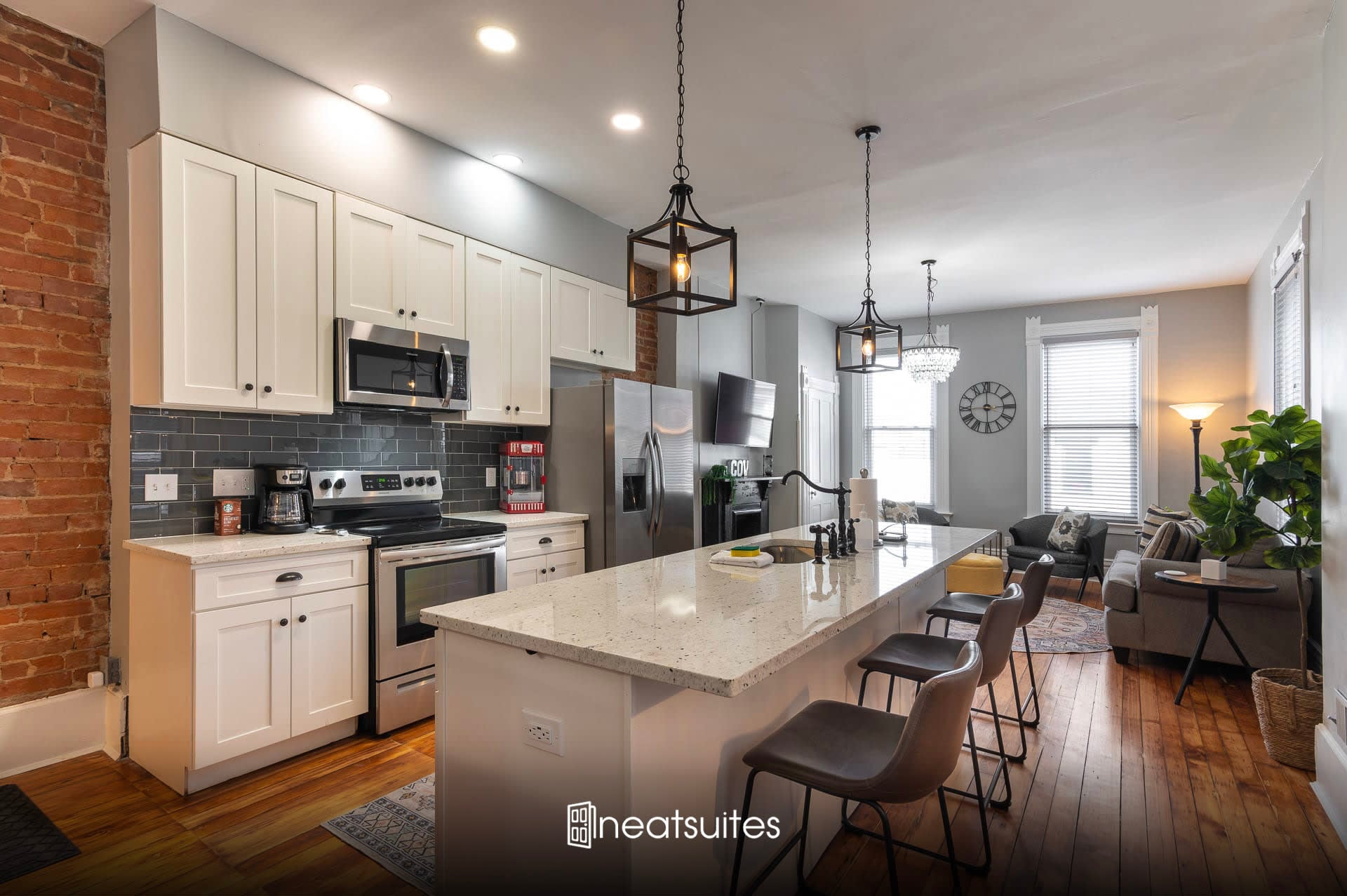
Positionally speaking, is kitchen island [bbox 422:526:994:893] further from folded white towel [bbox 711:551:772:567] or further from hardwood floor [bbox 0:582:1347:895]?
hardwood floor [bbox 0:582:1347:895]

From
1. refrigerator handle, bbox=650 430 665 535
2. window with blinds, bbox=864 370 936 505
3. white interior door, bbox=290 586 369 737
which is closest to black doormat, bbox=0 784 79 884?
white interior door, bbox=290 586 369 737

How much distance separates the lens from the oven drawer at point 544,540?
3707mm

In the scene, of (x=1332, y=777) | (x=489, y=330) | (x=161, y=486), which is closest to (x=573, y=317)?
(x=489, y=330)

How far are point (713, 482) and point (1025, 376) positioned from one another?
3.79 meters

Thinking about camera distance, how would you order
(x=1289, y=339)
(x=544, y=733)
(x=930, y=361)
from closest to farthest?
(x=544, y=733), (x=1289, y=339), (x=930, y=361)

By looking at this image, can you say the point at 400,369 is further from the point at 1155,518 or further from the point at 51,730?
the point at 1155,518

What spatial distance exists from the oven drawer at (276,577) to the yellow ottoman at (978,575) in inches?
Answer: 165

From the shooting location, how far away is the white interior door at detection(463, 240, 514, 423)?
3830mm

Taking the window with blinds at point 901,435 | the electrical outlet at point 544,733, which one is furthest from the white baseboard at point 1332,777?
the window with blinds at point 901,435

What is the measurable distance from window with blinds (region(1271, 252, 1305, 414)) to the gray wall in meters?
1.48

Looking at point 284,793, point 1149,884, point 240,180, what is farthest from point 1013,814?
point 240,180

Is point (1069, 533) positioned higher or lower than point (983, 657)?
lower

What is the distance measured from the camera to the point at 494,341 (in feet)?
13.0

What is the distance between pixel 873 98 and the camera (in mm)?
3201
